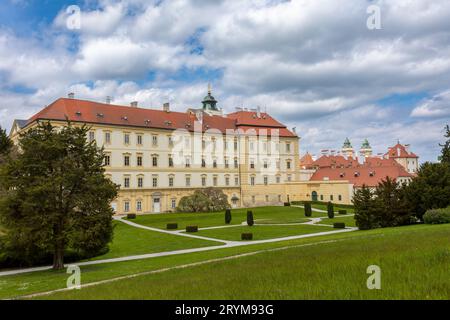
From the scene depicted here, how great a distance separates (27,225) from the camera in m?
19.9

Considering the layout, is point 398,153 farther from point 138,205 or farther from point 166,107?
point 138,205

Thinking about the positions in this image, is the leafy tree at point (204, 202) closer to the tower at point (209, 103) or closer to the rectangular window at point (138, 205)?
the rectangular window at point (138, 205)

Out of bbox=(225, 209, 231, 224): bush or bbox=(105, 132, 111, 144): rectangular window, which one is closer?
bbox=(225, 209, 231, 224): bush

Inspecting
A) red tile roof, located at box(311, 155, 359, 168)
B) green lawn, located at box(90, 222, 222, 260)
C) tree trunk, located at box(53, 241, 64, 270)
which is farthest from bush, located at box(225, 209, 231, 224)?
red tile roof, located at box(311, 155, 359, 168)

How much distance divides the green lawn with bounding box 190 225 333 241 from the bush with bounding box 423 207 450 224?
810 centimetres

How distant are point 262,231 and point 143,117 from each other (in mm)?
33542

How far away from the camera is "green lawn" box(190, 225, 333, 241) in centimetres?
3178

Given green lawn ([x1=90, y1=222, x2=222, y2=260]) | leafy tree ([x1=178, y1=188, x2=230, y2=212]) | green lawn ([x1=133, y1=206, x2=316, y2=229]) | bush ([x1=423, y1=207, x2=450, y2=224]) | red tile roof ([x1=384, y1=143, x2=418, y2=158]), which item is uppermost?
red tile roof ([x1=384, y1=143, x2=418, y2=158])

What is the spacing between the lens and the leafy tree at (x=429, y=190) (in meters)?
32.5

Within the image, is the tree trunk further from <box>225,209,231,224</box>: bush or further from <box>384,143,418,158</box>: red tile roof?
<box>384,143,418,158</box>: red tile roof

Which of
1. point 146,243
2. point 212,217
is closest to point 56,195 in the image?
point 146,243

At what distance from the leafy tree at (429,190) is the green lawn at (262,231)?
749 cm

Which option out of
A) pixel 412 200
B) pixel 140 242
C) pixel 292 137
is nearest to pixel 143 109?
pixel 292 137

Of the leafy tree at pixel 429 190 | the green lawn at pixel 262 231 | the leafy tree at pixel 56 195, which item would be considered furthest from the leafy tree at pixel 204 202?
the leafy tree at pixel 56 195
